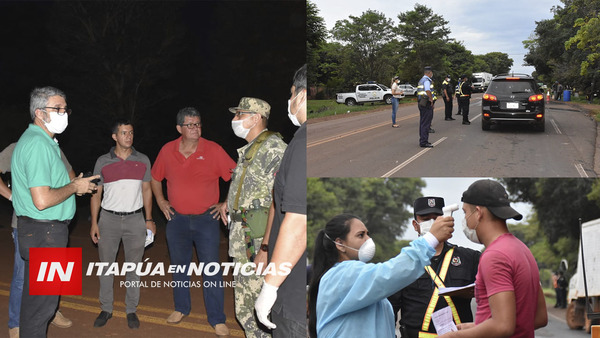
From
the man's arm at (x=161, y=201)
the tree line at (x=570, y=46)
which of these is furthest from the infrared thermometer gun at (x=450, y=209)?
the tree line at (x=570, y=46)

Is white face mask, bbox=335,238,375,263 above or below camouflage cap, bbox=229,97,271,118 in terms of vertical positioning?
below

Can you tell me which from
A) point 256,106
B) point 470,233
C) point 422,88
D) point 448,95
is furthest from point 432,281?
point 448,95

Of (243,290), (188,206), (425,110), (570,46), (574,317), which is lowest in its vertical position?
(574,317)

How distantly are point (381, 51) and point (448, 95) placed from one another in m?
3.58

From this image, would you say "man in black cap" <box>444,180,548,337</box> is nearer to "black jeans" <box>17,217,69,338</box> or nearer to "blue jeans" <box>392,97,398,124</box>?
"black jeans" <box>17,217,69,338</box>

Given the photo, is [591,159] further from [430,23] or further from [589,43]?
[589,43]

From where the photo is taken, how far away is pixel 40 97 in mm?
4340

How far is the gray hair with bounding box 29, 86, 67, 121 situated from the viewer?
14.1ft

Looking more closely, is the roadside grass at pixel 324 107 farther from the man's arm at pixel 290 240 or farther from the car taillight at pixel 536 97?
the man's arm at pixel 290 240

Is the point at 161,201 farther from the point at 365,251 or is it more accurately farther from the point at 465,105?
the point at 465,105

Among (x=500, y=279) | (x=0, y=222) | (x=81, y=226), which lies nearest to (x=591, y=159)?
(x=500, y=279)

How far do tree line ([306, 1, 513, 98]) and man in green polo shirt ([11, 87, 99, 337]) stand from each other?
161 inches

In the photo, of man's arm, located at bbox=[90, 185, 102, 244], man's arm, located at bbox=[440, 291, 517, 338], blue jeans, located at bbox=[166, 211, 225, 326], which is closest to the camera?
man's arm, located at bbox=[440, 291, 517, 338]

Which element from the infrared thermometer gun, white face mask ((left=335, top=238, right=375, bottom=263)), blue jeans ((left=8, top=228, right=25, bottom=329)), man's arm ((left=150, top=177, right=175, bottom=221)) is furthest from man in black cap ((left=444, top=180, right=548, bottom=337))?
blue jeans ((left=8, top=228, right=25, bottom=329))
